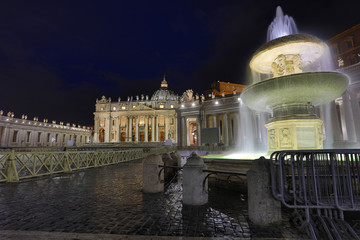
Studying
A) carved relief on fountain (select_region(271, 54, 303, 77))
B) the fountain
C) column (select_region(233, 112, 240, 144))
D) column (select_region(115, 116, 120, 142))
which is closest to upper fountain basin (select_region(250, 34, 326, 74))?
the fountain

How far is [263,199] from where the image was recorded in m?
3.48

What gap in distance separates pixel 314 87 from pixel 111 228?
8.35 metres

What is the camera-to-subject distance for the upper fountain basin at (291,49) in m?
7.51

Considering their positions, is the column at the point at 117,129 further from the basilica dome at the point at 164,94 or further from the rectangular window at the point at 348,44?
the rectangular window at the point at 348,44

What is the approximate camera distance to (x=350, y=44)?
37062 millimetres

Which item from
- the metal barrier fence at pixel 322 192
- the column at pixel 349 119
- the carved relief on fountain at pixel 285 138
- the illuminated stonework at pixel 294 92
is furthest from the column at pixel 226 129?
the metal barrier fence at pixel 322 192

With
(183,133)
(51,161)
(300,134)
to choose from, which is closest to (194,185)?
(300,134)

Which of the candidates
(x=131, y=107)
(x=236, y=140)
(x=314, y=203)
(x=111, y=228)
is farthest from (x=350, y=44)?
(x=131, y=107)

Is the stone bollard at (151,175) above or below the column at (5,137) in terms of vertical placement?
below

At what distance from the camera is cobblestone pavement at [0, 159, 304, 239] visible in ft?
10.8

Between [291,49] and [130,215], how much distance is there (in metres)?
9.64

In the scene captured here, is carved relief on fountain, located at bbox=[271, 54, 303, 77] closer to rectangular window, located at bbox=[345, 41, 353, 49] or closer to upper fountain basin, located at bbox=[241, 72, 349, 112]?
upper fountain basin, located at bbox=[241, 72, 349, 112]

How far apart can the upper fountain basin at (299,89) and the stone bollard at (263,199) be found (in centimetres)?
486

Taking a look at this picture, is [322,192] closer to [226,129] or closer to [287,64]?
[287,64]
